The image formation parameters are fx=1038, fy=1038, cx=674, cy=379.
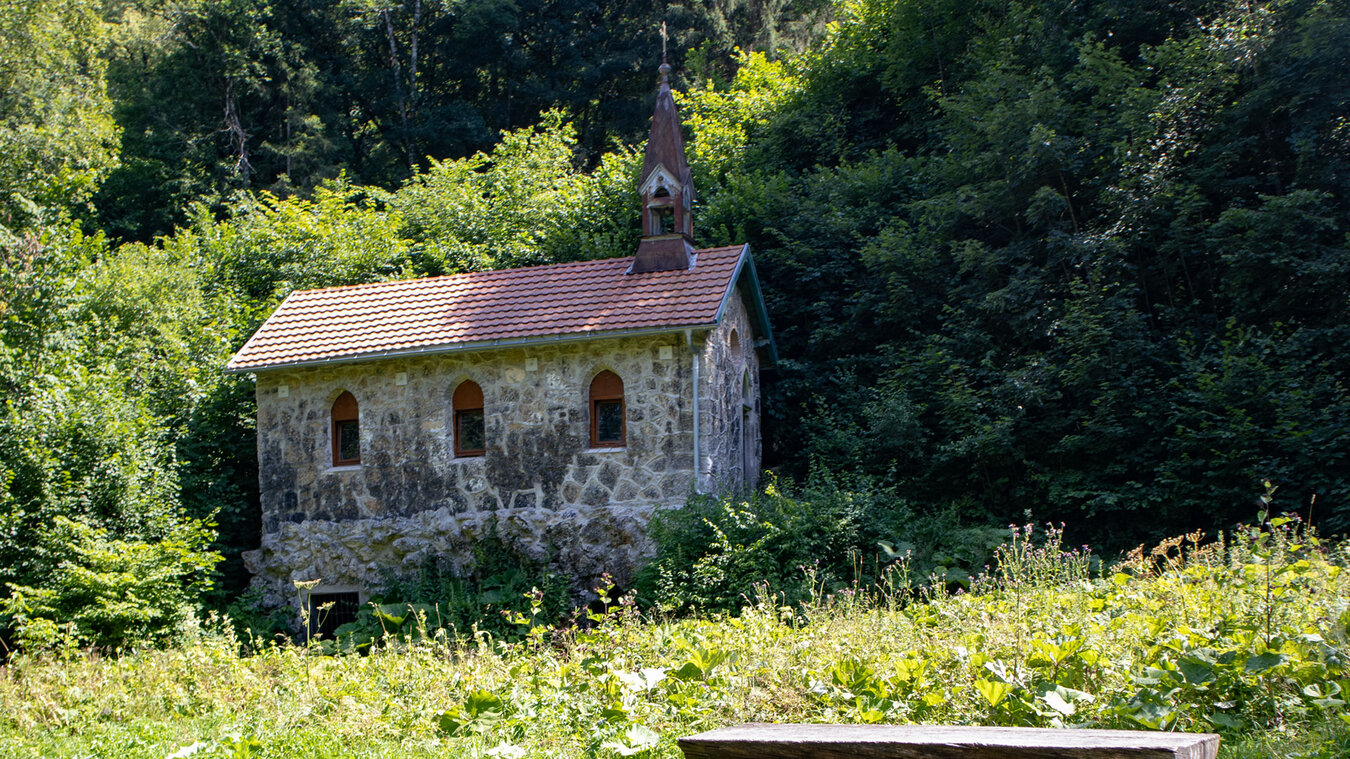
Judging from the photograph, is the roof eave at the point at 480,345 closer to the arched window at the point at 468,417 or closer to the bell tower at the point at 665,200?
the arched window at the point at 468,417

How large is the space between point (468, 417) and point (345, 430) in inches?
83.6

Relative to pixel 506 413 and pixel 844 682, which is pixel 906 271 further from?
pixel 844 682

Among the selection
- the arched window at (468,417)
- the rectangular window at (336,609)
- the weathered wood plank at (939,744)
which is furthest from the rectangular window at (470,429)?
the weathered wood plank at (939,744)

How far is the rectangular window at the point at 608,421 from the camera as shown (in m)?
14.9

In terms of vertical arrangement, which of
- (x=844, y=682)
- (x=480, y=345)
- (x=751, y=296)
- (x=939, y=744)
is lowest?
(x=844, y=682)

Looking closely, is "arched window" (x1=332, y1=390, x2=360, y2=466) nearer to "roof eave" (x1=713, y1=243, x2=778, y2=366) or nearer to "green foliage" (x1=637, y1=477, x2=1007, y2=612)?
"green foliage" (x1=637, y1=477, x2=1007, y2=612)

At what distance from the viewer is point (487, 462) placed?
49.3ft

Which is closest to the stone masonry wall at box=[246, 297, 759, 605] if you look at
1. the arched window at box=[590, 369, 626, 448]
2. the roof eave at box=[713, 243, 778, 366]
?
the arched window at box=[590, 369, 626, 448]

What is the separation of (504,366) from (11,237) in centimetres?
877

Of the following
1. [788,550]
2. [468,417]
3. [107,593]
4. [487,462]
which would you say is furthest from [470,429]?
[788,550]

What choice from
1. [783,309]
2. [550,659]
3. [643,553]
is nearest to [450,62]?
[783,309]

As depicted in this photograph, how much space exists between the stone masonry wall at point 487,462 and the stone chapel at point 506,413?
2 centimetres

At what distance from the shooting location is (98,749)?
24.6ft

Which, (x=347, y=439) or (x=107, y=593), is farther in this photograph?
(x=347, y=439)
